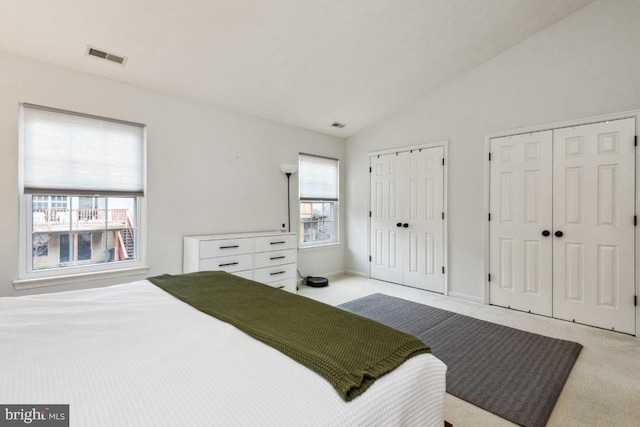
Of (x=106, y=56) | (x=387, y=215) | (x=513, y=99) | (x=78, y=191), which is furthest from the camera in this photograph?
(x=387, y=215)

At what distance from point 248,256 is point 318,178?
199 centimetres

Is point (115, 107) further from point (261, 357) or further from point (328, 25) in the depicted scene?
point (261, 357)

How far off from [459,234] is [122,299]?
3.82 metres

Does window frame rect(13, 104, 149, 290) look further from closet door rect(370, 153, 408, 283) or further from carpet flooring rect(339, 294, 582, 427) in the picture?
closet door rect(370, 153, 408, 283)

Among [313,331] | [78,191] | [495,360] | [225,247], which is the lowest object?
[495,360]

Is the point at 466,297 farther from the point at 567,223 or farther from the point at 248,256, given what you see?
the point at 248,256

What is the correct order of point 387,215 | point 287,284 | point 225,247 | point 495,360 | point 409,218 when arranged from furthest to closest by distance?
1. point 387,215
2. point 409,218
3. point 287,284
4. point 225,247
5. point 495,360

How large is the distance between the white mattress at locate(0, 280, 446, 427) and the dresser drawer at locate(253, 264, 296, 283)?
2.37 metres

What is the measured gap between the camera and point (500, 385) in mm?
2104

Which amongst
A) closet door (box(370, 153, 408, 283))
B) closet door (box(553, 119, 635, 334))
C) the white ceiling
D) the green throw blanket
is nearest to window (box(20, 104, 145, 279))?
the white ceiling

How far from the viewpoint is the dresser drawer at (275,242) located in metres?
3.86

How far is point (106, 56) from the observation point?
8.86ft

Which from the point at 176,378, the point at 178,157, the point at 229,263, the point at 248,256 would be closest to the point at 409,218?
the point at 248,256

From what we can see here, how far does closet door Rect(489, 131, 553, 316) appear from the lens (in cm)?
343
